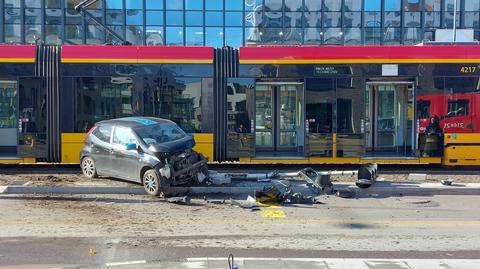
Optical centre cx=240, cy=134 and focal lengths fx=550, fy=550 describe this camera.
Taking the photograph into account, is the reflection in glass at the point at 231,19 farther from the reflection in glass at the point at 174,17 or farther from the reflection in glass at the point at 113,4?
the reflection in glass at the point at 113,4

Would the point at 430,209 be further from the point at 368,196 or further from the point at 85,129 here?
the point at 85,129

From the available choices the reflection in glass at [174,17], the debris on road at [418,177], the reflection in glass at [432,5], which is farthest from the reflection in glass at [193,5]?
the debris on road at [418,177]

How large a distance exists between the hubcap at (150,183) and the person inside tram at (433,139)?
7.68 m

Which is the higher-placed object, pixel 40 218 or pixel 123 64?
pixel 123 64

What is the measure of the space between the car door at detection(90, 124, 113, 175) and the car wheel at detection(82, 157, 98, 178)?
0.21 m

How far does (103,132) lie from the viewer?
514 inches

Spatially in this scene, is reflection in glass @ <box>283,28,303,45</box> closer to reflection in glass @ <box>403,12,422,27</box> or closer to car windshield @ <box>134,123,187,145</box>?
reflection in glass @ <box>403,12,422,27</box>

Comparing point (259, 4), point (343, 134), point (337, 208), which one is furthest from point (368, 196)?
point (259, 4)

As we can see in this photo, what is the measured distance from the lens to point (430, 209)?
1062cm

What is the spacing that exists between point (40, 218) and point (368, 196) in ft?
22.1

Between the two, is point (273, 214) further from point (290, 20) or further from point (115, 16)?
point (115, 16)

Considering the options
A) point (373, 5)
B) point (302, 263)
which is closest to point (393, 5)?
point (373, 5)

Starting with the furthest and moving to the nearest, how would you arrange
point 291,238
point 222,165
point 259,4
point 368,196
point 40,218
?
point 259,4 → point 222,165 → point 368,196 → point 40,218 → point 291,238

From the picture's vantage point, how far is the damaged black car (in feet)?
38.3
